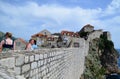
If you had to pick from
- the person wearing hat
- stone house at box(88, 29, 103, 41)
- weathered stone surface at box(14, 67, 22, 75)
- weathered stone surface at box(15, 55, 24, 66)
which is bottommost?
weathered stone surface at box(14, 67, 22, 75)

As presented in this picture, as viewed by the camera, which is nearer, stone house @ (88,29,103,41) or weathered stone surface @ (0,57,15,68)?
weathered stone surface @ (0,57,15,68)

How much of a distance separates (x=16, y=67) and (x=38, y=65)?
2.00m

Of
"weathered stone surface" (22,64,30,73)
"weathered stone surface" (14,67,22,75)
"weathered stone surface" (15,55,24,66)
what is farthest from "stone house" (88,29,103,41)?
"weathered stone surface" (14,67,22,75)

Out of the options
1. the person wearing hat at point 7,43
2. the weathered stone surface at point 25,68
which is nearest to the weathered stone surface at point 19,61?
the weathered stone surface at point 25,68

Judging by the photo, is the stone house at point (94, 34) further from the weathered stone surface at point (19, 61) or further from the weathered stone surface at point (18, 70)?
the weathered stone surface at point (18, 70)

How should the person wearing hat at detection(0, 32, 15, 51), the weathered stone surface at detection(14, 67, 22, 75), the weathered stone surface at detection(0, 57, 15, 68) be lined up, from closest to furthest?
the weathered stone surface at detection(0, 57, 15, 68) < the weathered stone surface at detection(14, 67, 22, 75) < the person wearing hat at detection(0, 32, 15, 51)

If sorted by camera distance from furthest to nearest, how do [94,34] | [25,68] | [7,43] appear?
[94,34], [7,43], [25,68]

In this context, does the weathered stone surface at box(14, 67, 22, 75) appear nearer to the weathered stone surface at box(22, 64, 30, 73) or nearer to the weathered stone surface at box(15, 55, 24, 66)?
the weathered stone surface at box(15, 55, 24, 66)

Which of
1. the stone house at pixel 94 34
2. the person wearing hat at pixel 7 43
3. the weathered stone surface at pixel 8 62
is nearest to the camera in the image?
the weathered stone surface at pixel 8 62

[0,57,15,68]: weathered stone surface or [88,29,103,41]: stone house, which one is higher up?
[88,29,103,41]: stone house

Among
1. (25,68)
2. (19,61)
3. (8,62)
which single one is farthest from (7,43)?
(8,62)

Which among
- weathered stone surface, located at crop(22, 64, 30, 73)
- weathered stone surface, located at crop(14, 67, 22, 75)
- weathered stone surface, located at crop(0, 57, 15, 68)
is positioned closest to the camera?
weathered stone surface, located at crop(0, 57, 15, 68)

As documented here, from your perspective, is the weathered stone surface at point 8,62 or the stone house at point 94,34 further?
the stone house at point 94,34

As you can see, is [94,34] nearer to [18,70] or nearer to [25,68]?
[25,68]
